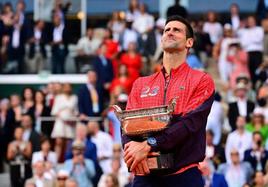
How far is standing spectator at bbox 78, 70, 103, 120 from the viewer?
1978 cm

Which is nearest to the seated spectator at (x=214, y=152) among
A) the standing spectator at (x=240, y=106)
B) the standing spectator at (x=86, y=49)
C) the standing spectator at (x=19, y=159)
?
the standing spectator at (x=240, y=106)

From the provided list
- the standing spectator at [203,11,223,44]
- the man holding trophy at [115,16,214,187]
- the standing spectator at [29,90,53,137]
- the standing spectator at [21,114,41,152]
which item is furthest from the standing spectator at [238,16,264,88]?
the man holding trophy at [115,16,214,187]

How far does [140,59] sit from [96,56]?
1.76 m

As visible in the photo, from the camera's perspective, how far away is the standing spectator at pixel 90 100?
19.8 m

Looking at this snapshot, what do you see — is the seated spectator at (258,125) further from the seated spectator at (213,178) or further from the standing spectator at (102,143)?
the standing spectator at (102,143)

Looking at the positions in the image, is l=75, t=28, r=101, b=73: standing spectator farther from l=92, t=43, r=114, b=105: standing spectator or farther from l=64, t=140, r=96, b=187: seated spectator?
l=64, t=140, r=96, b=187: seated spectator

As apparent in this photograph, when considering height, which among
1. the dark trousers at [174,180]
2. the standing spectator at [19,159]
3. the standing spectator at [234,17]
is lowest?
the standing spectator at [19,159]

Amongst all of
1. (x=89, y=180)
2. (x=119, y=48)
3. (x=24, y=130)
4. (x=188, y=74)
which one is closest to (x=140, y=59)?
(x=119, y=48)

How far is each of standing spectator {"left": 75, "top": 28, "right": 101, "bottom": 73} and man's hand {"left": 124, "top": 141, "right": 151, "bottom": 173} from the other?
1583 centimetres

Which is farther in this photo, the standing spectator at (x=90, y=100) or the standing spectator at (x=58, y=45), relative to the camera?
the standing spectator at (x=58, y=45)

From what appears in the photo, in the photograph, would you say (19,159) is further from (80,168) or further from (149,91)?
(149,91)

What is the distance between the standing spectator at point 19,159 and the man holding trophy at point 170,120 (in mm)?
9670

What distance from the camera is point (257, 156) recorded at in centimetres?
1641

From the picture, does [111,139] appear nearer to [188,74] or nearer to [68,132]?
[68,132]
